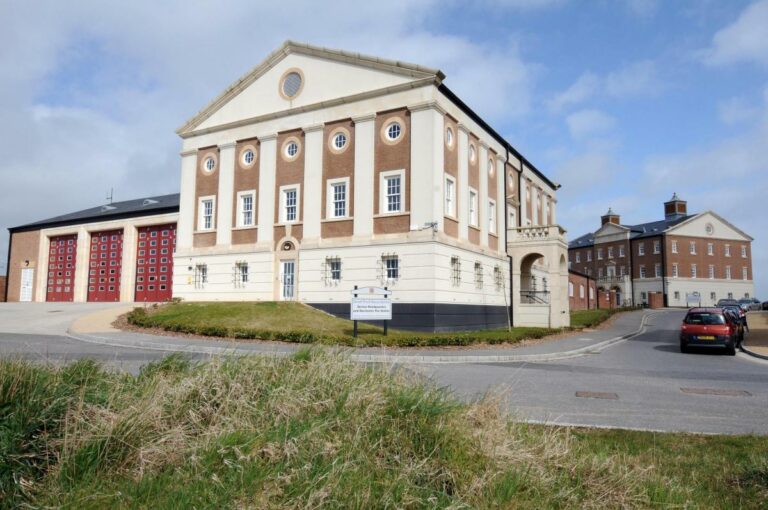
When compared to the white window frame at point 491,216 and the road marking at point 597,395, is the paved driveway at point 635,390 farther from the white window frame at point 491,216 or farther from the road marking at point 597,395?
the white window frame at point 491,216

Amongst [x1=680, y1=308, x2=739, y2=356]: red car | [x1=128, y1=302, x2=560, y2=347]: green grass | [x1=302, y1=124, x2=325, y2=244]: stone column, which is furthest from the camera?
[x1=302, y1=124, x2=325, y2=244]: stone column

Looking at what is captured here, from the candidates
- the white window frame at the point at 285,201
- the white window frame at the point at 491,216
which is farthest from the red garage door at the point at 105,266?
the white window frame at the point at 491,216

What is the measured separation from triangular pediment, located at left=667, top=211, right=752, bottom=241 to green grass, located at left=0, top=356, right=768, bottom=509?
267 feet

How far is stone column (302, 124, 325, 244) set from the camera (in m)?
28.1

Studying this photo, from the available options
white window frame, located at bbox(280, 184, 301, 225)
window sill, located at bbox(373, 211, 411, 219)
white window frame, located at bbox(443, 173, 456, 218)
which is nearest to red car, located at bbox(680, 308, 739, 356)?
white window frame, located at bbox(443, 173, 456, 218)

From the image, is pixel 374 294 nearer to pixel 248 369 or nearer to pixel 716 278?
pixel 248 369

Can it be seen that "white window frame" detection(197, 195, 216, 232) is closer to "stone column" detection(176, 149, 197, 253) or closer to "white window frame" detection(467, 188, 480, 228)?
"stone column" detection(176, 149, 197, 253)

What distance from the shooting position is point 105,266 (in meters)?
39.7

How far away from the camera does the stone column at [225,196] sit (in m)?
31.2

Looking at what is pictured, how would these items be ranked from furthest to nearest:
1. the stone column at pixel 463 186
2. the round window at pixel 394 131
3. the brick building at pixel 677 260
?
the brick building at pixel 677 260, the stone column at pixel 463 186, the round window at pixel 394 131

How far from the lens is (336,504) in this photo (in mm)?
3404

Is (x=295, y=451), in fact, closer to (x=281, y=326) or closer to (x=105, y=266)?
(x=281, y=326)

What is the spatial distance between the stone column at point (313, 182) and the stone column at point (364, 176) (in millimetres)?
2134

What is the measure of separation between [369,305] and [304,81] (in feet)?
49.3
